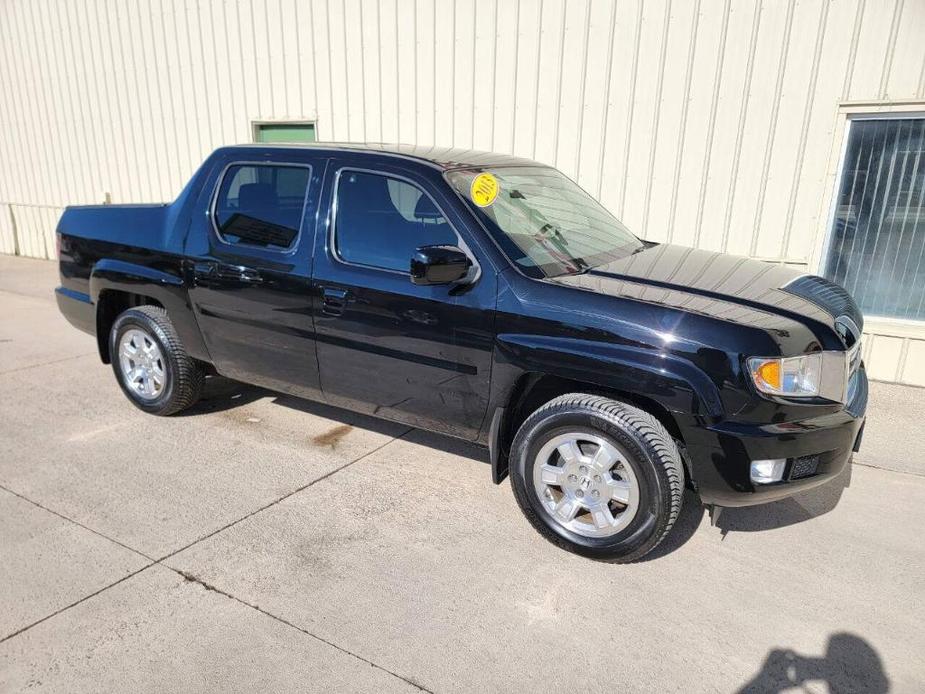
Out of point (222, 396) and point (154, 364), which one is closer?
point (154, 364)

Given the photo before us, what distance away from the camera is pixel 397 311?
3.49 m

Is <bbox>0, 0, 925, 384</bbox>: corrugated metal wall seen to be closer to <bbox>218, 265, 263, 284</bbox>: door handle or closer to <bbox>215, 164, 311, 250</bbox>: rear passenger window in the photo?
<bbox>215, 164, 311, 250</bbox>: rear passenger window

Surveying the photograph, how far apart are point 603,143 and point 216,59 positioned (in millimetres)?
5590

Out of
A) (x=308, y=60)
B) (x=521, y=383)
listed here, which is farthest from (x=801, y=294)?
(x=308, y=60)

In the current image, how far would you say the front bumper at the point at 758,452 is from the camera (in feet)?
9.37

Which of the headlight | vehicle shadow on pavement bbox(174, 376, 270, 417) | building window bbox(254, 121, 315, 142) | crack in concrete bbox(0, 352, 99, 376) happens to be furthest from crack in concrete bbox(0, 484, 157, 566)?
building window bbox(254, 121, 315, 142)

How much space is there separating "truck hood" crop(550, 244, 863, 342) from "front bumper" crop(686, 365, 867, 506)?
1.54 ft

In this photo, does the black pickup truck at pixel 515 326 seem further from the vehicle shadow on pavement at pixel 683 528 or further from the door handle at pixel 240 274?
the vehicle shadow on pavement at pixel 683 528

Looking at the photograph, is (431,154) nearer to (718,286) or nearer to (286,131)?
(718,286)

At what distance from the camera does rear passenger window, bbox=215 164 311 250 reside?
3.88m

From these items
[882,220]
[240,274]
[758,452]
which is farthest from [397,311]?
[882,220]

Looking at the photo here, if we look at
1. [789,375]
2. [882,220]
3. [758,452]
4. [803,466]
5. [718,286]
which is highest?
[882,220]

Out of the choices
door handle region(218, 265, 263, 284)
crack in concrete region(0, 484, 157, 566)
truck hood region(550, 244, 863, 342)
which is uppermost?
truck hood region(550, 244, 863, 342)

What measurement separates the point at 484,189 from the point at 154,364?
267 cm
